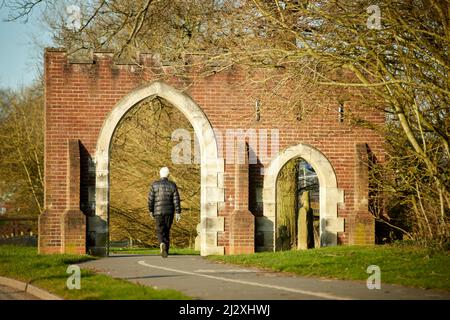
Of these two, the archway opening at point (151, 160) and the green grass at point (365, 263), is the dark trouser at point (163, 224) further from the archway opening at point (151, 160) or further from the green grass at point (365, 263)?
the archway opening at point (151, 160)

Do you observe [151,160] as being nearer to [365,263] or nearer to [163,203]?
[163,203]

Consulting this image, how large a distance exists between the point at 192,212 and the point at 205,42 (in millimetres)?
7945

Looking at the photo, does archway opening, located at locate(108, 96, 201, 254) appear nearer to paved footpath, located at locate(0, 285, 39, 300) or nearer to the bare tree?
the bare tree

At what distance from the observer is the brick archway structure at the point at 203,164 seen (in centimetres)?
2145

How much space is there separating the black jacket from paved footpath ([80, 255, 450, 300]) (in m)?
1.80

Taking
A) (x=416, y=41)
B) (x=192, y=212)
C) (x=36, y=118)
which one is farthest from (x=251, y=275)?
(x=36, y=118)

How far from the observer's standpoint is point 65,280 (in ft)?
42.6

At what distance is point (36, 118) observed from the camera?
123ft

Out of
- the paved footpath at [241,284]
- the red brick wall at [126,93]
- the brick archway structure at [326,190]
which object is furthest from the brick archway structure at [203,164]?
the paved footpath at [241,284]

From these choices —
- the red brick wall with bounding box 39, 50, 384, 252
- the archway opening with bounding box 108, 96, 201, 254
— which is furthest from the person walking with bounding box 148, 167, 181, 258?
the archway opening with bounding box 108, 96, 201, 254

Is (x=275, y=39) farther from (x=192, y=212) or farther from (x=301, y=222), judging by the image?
(x=192, y=212)

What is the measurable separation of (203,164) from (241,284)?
9779 millimetres

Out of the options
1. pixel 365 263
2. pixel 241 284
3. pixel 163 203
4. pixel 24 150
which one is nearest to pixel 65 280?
pixel 241 284

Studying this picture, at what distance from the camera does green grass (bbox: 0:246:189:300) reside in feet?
35.7
